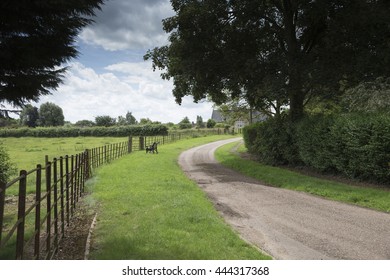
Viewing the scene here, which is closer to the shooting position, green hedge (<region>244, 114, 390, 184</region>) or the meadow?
green hedge (<region>244, 114, 390, 184</region>)

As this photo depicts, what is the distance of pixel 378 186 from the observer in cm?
1366

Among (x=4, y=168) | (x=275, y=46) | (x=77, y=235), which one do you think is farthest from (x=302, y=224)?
(x=275, y=46)

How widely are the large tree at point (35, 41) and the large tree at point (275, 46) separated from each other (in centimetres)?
1340

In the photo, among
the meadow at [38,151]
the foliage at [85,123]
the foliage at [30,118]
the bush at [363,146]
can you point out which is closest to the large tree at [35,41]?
the meadow at [38,151]

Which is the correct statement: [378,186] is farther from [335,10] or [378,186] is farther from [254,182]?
[335,10]

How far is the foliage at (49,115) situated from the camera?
113750mm

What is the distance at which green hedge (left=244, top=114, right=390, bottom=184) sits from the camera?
13.5m

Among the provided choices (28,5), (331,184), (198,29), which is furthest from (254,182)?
(28,5)

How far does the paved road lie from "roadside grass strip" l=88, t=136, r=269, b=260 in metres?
0.63

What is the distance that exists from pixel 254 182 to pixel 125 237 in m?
10.6

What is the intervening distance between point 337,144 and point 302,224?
8.03m

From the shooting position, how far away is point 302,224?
9133 mm

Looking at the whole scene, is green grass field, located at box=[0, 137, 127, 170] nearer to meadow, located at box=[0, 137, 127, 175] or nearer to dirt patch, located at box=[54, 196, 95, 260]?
meadow, located at box=[0, 137, 127, 175]

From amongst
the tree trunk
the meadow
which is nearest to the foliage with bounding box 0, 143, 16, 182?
the meadow
